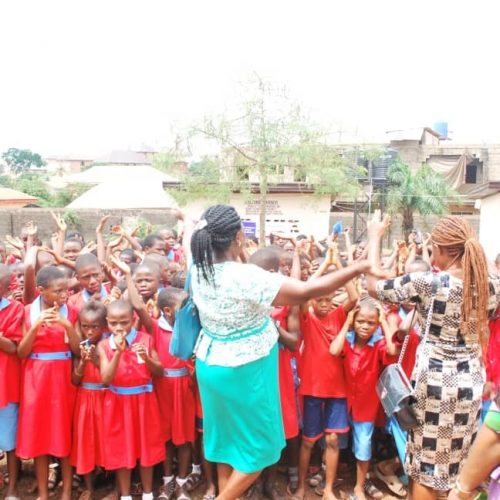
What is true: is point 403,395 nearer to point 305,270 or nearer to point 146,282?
point 305,270

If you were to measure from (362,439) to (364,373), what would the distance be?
44 cm

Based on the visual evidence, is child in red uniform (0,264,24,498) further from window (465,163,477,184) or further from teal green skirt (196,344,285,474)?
window (465,163,477,184)

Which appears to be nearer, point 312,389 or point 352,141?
point 312,389

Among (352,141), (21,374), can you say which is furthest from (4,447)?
(352,141)

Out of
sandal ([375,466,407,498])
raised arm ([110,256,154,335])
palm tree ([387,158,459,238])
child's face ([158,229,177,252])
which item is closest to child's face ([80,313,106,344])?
raised arm ([110,256,154,335])

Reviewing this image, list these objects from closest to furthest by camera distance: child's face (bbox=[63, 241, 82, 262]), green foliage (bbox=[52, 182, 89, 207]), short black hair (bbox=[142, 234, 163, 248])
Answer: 1. child's face (bbox=[63, 241, 82, 262])
2. short black hair (bbox=[142, 234, 163, 248])
3. green foliage (bbox=[52, 182, 89, 207])

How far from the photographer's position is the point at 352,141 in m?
15.5

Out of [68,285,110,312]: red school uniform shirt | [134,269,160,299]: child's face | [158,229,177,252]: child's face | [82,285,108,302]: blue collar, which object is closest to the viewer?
[68,285,110,312]: red school uniform shirt

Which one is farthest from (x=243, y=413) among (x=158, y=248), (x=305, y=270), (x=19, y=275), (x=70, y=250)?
(x=158, y=248)

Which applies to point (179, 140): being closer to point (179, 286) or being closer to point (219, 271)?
point (179, 286)

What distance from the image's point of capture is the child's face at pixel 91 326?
3.46 metres

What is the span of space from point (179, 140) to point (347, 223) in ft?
21.8

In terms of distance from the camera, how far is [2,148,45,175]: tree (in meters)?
71.1

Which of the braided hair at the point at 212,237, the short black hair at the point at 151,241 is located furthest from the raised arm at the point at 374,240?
the short black hair at the point at 151,241
